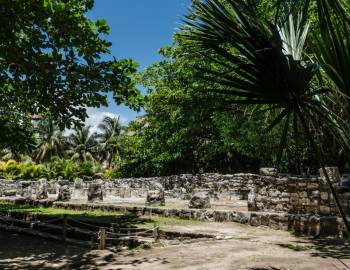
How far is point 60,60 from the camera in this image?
9.87 m

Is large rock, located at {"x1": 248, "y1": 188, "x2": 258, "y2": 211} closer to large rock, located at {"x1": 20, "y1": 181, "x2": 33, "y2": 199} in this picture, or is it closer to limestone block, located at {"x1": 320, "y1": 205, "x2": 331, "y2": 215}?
limestone block, located at {"x1": 320, "y1": 205, "x2": 331, "y2": 215}

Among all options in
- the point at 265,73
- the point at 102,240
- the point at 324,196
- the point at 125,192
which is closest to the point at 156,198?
the point at 102,240

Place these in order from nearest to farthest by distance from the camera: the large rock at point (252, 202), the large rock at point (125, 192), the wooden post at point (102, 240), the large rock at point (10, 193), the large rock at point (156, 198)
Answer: the wooden post at point (102, 240)
the large rock at point (252, 202)
the large rock at point (156, 198)
the large rock at point (125, 192)
the large rock at point (10, 193)

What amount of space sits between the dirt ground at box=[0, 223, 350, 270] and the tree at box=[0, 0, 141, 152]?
11.2ft

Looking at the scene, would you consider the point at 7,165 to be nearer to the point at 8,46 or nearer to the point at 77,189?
the point at 77,189

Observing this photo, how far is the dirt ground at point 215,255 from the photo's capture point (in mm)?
7270

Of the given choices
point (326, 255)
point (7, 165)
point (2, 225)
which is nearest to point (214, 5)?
point (326, 255)

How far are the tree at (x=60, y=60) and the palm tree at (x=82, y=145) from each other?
43.7 meters

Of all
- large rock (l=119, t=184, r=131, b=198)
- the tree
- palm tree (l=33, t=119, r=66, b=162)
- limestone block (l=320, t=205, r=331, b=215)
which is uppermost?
palm tree (l=33, t=119, r=66, b=162)

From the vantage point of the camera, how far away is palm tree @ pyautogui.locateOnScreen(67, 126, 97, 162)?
54.6 meters

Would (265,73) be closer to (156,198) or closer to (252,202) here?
(252,202)

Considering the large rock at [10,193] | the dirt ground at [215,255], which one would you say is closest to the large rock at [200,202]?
the dirt ground at [215,255]

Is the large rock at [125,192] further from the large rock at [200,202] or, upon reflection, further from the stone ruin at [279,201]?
the large rock at [200,202]

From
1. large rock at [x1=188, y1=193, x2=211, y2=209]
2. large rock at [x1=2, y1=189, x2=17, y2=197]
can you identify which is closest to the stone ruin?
large rock at [x1=188, y1=193, x2=211, y2=209]
